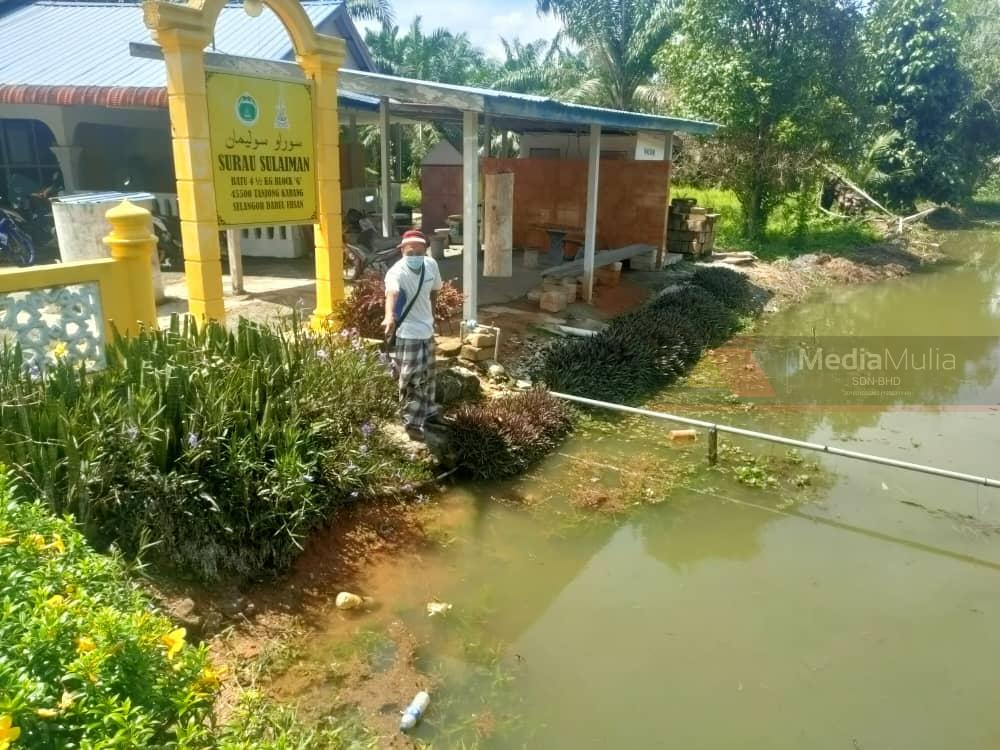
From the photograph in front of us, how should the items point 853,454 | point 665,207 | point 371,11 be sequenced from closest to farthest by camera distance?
point 853,454 → point 665,207 → point 371,11

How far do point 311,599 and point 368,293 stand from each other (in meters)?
3.14

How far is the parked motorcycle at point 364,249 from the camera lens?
30.2ft

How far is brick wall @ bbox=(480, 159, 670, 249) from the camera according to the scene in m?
13.0

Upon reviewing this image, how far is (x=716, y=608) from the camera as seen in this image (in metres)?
4.43

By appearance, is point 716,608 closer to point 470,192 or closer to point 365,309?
point 365,309

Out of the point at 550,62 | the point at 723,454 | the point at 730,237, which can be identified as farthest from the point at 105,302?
the point at 550,62

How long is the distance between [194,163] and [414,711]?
382cm

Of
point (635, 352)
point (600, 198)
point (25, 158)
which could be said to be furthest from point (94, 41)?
point (635, 352)

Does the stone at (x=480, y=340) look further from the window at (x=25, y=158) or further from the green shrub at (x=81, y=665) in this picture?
the window at (x=25, y=158)

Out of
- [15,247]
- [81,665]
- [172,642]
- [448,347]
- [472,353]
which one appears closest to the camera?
[81,665]

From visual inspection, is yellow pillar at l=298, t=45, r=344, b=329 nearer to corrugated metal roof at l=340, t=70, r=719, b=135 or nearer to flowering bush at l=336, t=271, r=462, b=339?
flowering bush at l=336, t=271, r=462, b=339

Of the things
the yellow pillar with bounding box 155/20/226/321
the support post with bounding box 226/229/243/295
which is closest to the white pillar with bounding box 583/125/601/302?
the support post with bounding box 226/229/243/295

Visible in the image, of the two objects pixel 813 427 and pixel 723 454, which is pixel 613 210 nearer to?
pixel 813 427

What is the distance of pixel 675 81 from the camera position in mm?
17719
